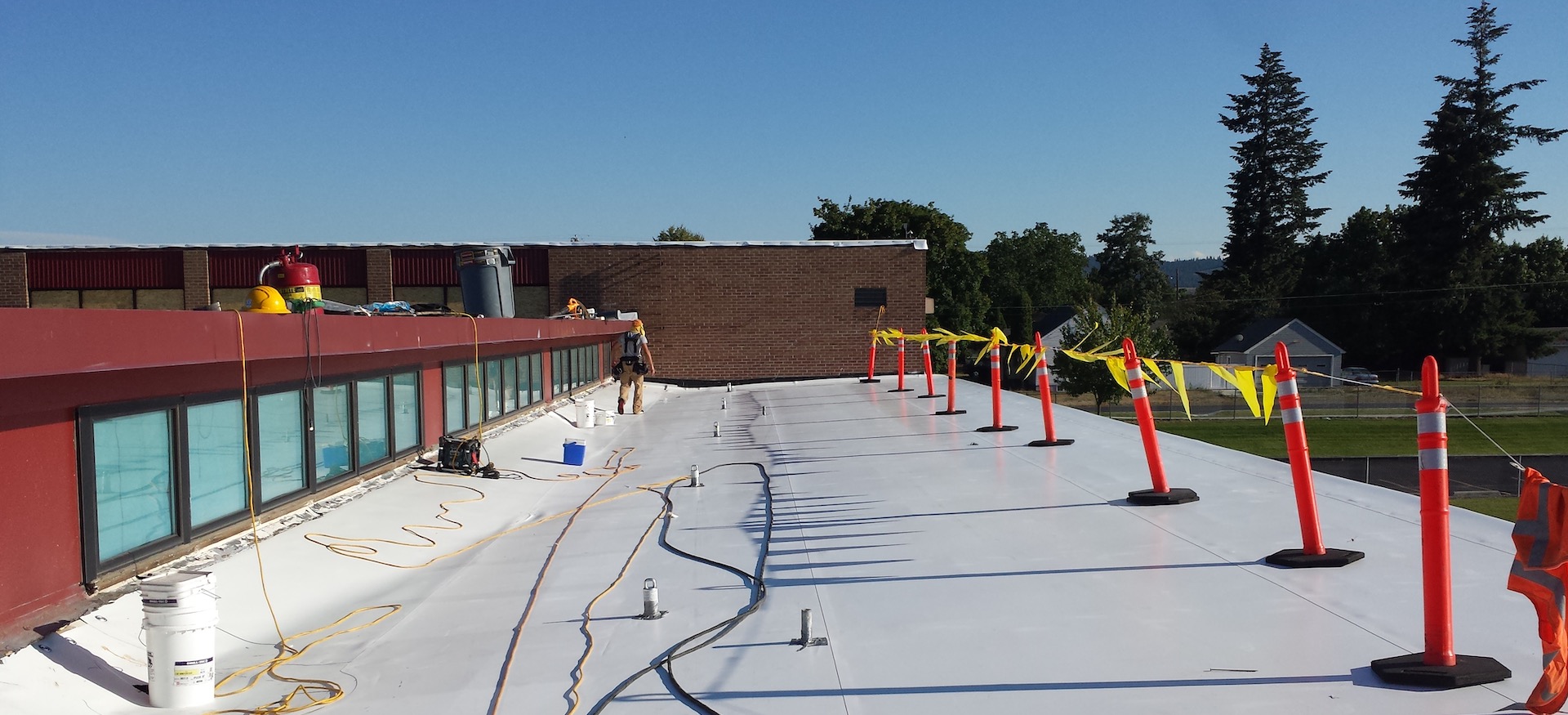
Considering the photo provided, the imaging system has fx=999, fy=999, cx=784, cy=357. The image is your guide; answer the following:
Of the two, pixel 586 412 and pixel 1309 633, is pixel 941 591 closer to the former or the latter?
pixel 1309 633

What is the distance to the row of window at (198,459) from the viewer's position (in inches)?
223

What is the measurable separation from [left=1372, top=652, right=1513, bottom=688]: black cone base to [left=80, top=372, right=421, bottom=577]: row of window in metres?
6.24

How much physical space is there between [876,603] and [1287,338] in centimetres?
6755

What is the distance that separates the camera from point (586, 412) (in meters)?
16.5

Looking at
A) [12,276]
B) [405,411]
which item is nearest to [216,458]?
[405,411]

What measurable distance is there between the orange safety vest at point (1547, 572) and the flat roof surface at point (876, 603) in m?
0.36

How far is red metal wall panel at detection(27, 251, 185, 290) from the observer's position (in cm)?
2920

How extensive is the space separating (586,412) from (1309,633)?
13518 mm

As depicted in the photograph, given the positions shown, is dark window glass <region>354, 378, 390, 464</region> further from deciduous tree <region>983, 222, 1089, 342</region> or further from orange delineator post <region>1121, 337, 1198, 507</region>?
deciduous tree <region>983, 222, 1089, 342</region>

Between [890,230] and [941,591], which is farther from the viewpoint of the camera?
[890,230]

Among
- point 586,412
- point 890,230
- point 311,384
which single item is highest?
point 890,230

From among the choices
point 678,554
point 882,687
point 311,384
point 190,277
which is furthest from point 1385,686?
point 190,277

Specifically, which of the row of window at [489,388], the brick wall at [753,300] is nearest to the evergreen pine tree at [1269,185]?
the brick wall at [753,300]

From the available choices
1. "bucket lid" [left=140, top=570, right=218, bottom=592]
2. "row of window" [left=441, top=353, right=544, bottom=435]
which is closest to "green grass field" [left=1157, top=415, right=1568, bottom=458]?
"row of window" [left=441, top=353, right=544, bottom=435]
